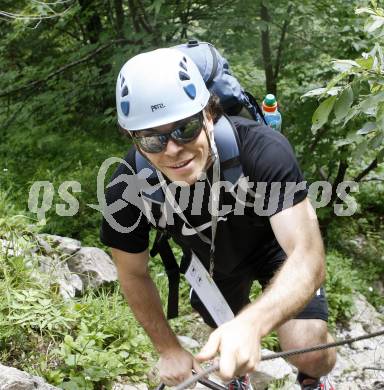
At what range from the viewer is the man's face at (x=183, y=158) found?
2.28 m

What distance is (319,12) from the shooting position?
5.91 metres

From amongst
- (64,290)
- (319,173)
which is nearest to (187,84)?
(64,290)

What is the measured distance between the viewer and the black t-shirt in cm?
227

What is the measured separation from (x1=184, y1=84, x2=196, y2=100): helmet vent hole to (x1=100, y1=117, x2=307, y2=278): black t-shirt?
10.9 inches

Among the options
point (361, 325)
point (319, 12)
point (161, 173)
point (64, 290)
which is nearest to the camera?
point (161, 173)

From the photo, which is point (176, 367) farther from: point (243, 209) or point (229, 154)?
point (229, 154)

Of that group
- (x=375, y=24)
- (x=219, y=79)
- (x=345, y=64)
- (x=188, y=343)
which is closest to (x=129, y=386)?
(x=188, y=343)

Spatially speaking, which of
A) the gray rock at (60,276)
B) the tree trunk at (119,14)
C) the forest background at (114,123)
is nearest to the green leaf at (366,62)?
the forest background at (114,123)

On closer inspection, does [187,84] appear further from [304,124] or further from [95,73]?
[95,73]

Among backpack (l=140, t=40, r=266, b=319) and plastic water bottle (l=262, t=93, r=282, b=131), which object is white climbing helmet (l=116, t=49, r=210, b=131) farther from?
plastic water bottle (l=262, t=93, r=282, b=131)

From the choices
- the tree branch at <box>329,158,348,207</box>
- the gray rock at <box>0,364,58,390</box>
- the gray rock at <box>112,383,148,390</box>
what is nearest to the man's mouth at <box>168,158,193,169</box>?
the gray rock at <box>0,364,58,390</box>

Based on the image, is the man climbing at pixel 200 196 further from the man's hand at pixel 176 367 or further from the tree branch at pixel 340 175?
the tree branch at pixel 340 175

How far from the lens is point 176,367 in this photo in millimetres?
2533

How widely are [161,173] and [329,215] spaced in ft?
15.8
